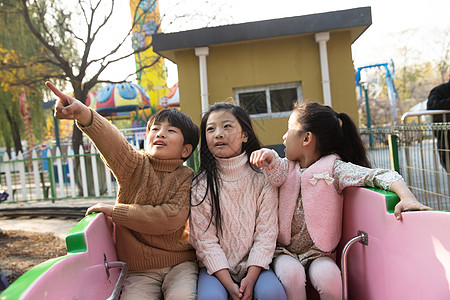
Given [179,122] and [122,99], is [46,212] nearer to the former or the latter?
[179,122]

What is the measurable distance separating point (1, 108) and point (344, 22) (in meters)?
15.3

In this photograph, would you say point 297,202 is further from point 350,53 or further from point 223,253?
point 350,53

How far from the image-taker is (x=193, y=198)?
1.84 meters

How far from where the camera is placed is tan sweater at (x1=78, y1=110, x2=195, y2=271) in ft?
5.49

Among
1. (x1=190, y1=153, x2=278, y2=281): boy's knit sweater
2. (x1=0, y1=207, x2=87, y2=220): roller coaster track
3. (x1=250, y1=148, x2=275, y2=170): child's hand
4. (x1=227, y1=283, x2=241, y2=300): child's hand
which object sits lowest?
(x1=0, y1=207, x2=87, y2=220): roller coaster track

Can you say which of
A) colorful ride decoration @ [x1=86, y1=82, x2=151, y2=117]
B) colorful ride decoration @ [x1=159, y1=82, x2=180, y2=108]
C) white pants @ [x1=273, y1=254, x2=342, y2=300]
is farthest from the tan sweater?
colorful ride decoration @ [x1=159, y1=82, x2=180, y2=108]

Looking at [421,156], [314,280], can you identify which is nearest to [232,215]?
[314,280]

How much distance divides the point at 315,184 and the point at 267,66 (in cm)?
441

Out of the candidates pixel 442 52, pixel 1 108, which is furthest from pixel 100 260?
pixel 442 52

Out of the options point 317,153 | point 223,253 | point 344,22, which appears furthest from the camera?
point 344,22

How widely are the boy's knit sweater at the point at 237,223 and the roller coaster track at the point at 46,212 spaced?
5.08 metres

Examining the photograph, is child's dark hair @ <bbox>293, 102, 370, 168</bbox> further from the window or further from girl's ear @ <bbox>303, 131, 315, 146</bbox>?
the window

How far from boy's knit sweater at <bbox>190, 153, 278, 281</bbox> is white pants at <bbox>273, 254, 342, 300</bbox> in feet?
0.30

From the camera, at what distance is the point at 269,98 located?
6023 millimetres
